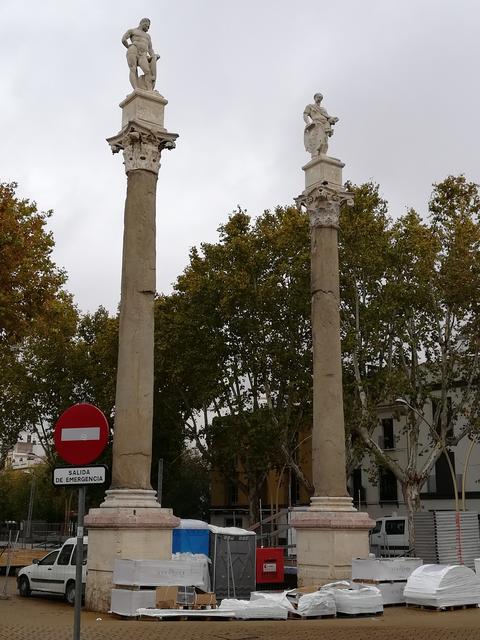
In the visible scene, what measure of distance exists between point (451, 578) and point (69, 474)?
36.4ft

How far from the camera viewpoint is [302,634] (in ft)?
41.0

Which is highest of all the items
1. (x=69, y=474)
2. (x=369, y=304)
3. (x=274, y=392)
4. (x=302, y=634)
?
(x=369, y=304)

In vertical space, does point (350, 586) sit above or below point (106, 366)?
below

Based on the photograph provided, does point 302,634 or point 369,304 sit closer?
point 302,634

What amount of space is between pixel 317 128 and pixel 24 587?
47.3 ft

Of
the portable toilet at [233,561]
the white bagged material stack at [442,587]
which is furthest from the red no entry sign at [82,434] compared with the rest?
the portable toilet at [233,561]

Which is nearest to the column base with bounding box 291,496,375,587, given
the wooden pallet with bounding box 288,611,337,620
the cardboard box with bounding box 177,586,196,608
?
the wooden pallet with bounding box 288,611,337,620

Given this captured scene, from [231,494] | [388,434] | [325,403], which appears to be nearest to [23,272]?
[325,403]

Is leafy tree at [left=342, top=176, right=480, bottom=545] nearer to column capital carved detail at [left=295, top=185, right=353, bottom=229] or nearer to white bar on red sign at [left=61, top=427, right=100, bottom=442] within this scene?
column capital carved detail at [left=295, top=185, right=353, bottom=229]

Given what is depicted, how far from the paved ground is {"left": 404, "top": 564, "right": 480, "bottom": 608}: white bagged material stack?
386 millimetres

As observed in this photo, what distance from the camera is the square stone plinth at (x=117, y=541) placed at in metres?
15.4

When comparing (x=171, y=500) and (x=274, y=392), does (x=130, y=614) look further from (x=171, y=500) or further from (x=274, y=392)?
(x=171, y=500)

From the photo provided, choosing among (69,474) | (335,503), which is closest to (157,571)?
(335,503)

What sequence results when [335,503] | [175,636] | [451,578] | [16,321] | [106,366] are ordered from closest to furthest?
[175,636] → [451,578] → [335,503] → [16,321] → [106,366]
